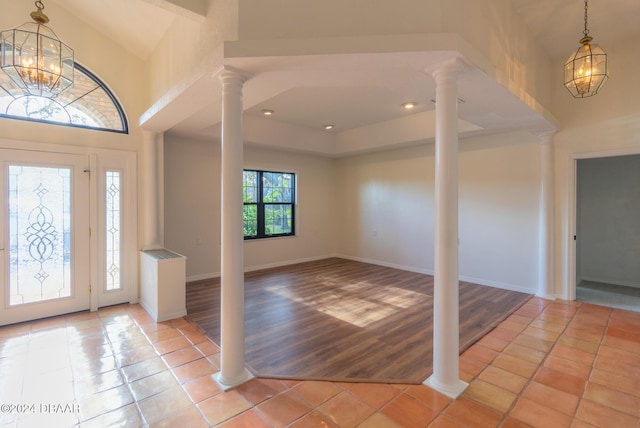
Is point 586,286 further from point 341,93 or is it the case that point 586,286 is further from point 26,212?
point 26,212

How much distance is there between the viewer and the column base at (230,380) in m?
2.39

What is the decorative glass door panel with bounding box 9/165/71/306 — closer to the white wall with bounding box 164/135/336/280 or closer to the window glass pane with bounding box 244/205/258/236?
the white wall with bounding box 164/135/336/280

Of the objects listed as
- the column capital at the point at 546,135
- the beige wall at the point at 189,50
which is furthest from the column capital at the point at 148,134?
the column capital at the point at 546,135

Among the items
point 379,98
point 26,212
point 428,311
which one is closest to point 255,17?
point 379,98

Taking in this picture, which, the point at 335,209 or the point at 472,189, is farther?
the point at 335,209

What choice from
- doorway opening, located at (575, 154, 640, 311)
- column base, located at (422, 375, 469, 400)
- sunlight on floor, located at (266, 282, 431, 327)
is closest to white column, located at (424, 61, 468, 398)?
column base, located at (422, 375, 469, 400)

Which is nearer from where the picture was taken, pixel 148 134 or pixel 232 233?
pixel 232 233

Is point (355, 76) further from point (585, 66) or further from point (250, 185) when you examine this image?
point (250, 185)

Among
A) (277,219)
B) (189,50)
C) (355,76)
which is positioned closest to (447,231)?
(355,76)

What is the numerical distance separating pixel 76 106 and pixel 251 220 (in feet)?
11.0

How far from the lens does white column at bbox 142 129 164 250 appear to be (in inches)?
169

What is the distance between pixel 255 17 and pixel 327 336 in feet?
9.98

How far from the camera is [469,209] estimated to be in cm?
540

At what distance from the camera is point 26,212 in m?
3.50
